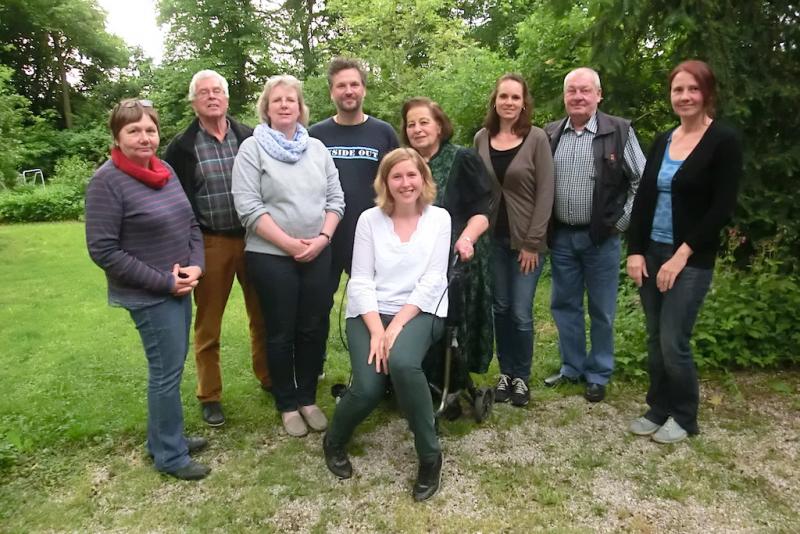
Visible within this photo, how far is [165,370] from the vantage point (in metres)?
2.65

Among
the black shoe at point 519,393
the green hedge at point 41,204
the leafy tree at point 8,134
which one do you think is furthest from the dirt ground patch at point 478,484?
the green hedge at point 41,204

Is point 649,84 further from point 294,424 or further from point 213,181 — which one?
point 294,424

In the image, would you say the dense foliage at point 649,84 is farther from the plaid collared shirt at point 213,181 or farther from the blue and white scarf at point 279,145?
the plaid collared shirt at point 213,181

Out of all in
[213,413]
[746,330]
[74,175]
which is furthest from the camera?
[74,175]

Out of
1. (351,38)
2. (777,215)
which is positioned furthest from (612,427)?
(351,38)

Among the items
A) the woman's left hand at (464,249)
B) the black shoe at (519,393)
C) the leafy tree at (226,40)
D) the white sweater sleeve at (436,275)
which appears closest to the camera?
the white sweater sleeve at (436,275)

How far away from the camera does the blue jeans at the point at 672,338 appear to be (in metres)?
2.78

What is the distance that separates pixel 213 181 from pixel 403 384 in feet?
4.78

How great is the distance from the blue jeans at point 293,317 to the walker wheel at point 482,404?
3.04ft

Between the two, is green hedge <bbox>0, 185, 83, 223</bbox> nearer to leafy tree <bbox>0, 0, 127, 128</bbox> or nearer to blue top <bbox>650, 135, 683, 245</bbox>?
leafy tree <bbox>0, 0, 127, 128</bbox>

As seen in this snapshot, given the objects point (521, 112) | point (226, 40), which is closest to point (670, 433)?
point (521, 112)

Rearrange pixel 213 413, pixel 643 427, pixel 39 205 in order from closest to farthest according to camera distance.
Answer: pixel 643 427
pixel 213 413
pixel 39 205

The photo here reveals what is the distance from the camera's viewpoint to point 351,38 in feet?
48.6

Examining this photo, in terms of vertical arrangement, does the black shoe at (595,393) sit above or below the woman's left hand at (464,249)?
below
